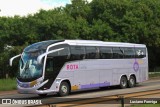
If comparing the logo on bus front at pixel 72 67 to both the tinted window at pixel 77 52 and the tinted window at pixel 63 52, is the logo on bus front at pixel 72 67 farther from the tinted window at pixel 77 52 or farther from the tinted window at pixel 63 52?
the tinted window at pixel 63 52

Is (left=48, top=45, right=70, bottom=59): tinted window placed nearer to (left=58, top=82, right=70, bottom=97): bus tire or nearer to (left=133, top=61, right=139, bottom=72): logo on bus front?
(left=58, top=82, right=70, bottom=97): bus tire

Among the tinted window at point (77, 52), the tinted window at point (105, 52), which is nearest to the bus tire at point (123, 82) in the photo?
the tinted window at point (105, 52)

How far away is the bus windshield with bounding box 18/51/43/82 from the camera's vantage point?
914 inches

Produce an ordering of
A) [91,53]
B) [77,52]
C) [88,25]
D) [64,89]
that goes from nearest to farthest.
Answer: [64,89] < [77,52] < [91,53] < [88,25]

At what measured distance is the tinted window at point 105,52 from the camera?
27.4 m

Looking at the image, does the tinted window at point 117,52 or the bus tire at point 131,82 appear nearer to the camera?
the tinted window at point 117,52

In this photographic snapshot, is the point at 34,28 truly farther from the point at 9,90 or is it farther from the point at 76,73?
the point at 76,73

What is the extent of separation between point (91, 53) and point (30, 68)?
4.68m

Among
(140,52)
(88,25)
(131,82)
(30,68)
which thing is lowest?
(131,82)

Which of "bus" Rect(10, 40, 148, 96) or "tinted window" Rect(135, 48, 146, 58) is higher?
"tinted window" Rect(135, 48, 146, 58)

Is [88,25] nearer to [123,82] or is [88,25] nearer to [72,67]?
[123,82]

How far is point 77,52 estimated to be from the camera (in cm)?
2523

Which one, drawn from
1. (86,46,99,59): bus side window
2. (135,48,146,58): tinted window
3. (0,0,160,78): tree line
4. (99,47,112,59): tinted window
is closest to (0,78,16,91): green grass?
(99,47,112,59): tinted window

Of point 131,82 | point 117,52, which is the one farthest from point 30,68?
point 131,82
